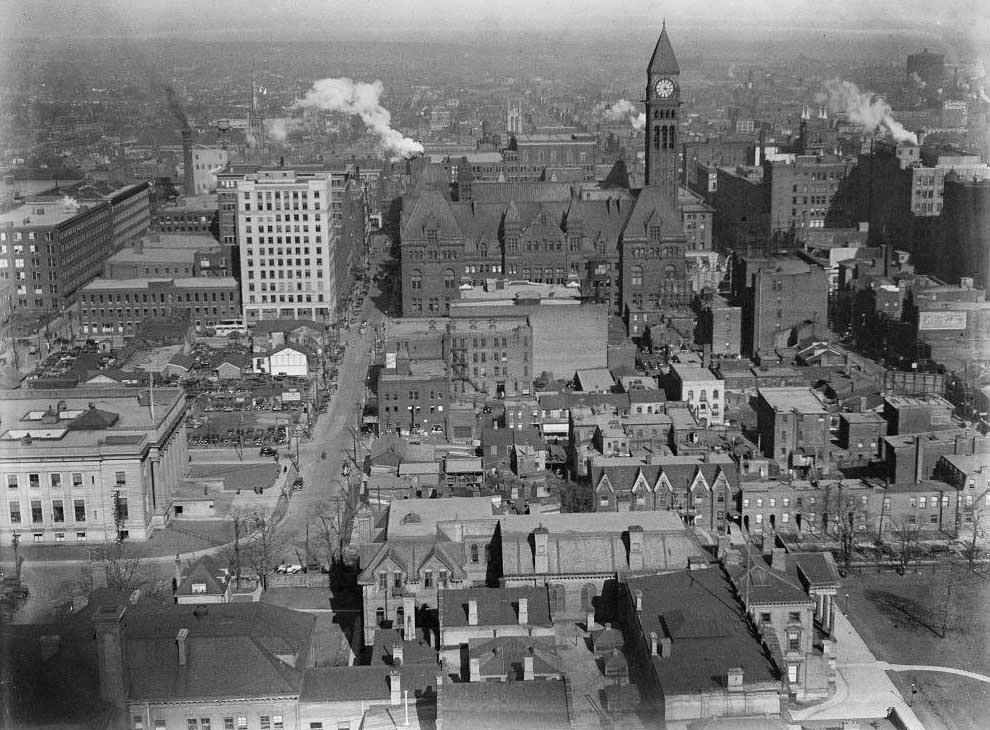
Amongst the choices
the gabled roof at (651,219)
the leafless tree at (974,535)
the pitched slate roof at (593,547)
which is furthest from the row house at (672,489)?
the gabled roof at (651,219)

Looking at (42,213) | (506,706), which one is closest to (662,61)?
(42,213)

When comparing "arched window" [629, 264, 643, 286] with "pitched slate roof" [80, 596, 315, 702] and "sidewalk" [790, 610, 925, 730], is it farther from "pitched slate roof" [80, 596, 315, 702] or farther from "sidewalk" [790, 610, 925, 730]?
"pitched slate roof" [80, 596, 315, 702]

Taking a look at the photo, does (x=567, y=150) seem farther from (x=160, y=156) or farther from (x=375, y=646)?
(x=375, y=646)

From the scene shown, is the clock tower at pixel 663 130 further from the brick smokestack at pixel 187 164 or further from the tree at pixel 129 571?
the tree at pixel 129 571

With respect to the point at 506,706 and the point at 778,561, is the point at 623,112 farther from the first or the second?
the point at 506,706

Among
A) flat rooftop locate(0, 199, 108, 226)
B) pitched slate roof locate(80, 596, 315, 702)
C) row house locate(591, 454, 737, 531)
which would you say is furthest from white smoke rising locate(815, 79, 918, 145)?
pitched slate roof locate(80, 596, 315, 702)
